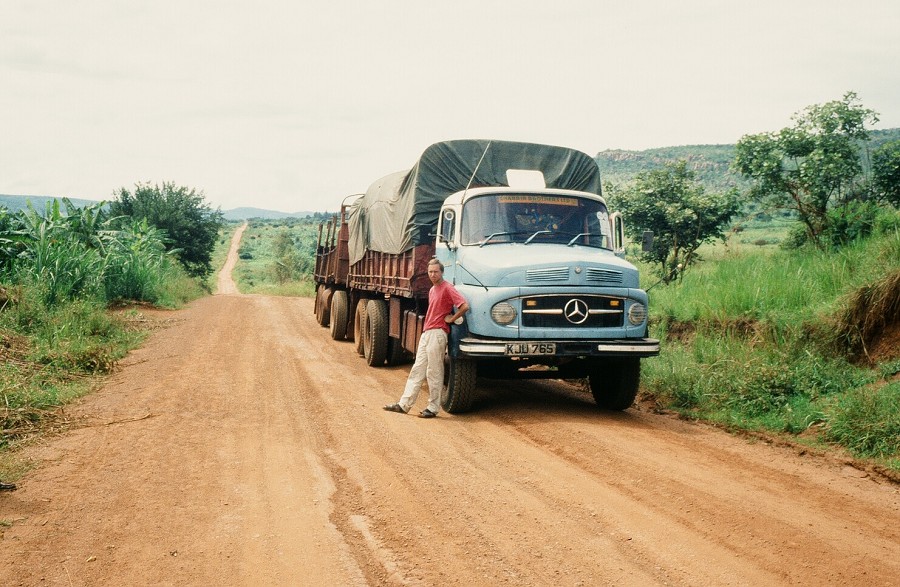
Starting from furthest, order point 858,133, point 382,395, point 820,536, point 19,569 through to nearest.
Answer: point 858,133 < point 382,395 < point 820,536 < point 19,569

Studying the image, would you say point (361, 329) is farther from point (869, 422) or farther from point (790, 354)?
point (869, 422)

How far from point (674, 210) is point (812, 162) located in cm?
438

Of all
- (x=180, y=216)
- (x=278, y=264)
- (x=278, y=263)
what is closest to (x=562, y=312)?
(x=180, y=216)

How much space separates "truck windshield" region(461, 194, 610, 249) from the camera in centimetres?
912

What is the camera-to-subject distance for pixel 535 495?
5.50m

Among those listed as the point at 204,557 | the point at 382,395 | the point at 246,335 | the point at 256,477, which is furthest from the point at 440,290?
the point at 246,335

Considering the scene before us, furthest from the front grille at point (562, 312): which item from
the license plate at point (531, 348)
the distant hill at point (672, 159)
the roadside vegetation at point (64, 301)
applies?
the distant hill at point (672, 159)

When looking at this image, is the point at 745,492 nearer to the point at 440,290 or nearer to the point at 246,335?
the point at 440,290

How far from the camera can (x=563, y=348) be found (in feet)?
26.2

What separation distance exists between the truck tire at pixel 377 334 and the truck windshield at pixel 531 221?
3.52 m

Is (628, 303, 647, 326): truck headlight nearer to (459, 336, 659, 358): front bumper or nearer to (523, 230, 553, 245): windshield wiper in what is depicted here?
(459, 336, 659, 358): front bumper

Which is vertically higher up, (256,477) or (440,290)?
(440,290)

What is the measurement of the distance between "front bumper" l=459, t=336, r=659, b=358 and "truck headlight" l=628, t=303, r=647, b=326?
0.85 feet

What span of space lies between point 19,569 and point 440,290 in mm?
5191
